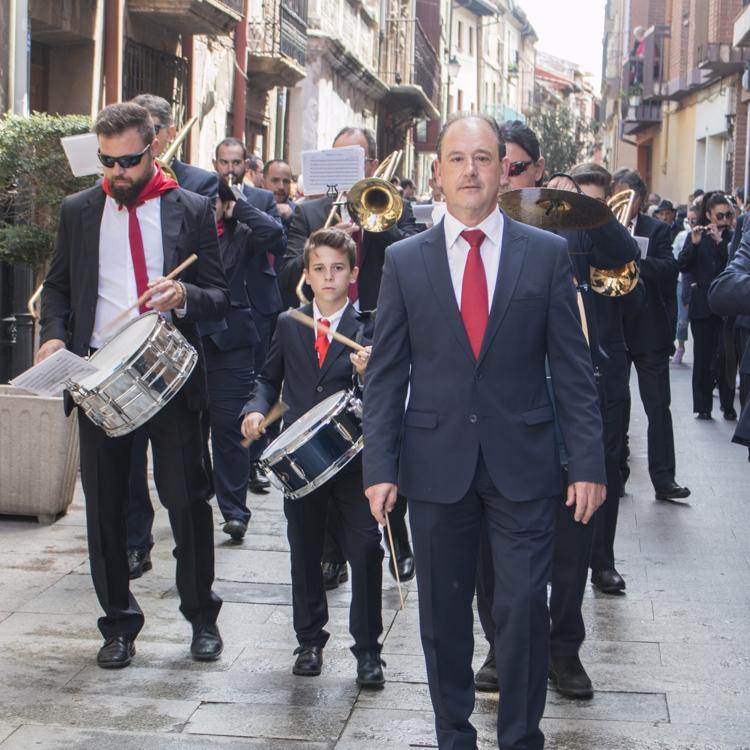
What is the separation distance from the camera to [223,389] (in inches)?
300

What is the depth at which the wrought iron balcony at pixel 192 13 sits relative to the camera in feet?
50.5

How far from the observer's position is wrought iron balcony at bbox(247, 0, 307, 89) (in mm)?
20781

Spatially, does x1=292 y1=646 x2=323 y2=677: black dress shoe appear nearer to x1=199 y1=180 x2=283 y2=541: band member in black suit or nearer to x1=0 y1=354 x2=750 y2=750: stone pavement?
x1=0 y1=354 x2=750 y2=750: stone pavement

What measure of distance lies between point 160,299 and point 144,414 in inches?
16.3

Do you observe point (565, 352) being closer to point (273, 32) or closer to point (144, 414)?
point (144, 414)

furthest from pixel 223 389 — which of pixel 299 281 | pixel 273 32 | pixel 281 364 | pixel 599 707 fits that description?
pixel 273 32

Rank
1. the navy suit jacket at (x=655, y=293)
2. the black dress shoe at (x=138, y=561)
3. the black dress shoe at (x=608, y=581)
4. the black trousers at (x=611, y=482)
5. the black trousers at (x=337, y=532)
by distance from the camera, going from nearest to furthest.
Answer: the black trousers at (x=337, y=532), the black trousers at (x=611, y=482), the black dress shoe at (x=608, y=581), the black dress shoe at (x=138, y=561), the navy suit jacket at (x=655, y=293)

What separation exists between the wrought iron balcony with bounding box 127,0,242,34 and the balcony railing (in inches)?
728

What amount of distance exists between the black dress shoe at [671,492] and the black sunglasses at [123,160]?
4.81 meters

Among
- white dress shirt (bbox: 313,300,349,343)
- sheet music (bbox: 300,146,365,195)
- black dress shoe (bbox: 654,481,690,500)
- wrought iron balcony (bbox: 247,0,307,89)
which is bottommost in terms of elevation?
black dress shoe (bbox: 654,481,690,500)

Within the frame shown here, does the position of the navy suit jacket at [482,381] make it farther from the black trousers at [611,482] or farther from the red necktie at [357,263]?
the red necktie at [357,263]

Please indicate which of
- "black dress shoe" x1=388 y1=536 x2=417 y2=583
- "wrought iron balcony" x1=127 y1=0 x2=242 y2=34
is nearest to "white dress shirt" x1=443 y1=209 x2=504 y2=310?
"black dress shoe" x1=388 y1=536 x2=417 y2=583

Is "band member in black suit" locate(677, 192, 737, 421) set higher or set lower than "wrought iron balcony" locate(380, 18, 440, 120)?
lower

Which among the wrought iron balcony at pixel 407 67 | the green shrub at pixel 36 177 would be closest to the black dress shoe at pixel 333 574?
the green shrub at pixel 36 177
